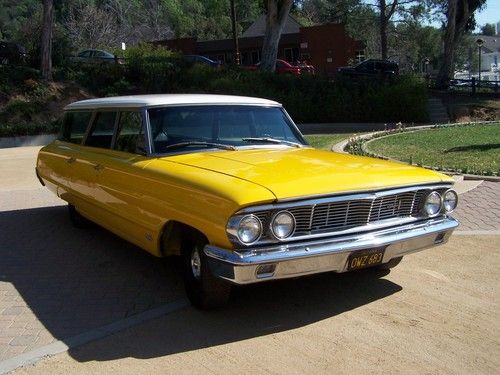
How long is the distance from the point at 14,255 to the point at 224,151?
265 centimetres

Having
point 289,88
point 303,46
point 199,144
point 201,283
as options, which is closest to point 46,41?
point 289,88

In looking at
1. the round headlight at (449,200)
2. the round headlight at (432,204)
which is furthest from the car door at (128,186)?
the round headlight at (449,200)

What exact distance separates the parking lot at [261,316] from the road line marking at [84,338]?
0.04m

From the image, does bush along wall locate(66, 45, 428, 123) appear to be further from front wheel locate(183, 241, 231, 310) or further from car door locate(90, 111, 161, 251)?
front wheel locate(183, 241, 231, 310)

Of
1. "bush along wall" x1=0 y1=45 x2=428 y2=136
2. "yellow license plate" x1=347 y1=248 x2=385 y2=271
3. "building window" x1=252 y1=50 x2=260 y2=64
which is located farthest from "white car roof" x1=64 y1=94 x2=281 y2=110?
"building window" x1=252 y1=50 x2=260 y2=64

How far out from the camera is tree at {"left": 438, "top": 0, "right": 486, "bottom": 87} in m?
32.3

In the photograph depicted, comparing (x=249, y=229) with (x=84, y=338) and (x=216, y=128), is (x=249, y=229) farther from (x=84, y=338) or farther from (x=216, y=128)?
(x=216, y=128)

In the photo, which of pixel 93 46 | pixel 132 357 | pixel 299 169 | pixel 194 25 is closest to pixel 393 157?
pixel 299 169

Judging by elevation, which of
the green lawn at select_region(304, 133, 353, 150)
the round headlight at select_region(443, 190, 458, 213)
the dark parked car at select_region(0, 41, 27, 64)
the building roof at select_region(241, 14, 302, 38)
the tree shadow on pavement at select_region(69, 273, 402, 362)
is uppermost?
the building roof at select_region(241, 14, 302, 38)

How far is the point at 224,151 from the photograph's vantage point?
520 centimetres

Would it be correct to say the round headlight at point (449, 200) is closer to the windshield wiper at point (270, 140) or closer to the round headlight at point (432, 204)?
the round headlight at point (432, 204)

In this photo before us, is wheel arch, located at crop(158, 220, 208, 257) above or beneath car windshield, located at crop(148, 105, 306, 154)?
beneath

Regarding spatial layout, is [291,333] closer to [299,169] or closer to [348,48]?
[299,169]

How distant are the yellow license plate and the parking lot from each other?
40 centimetres
